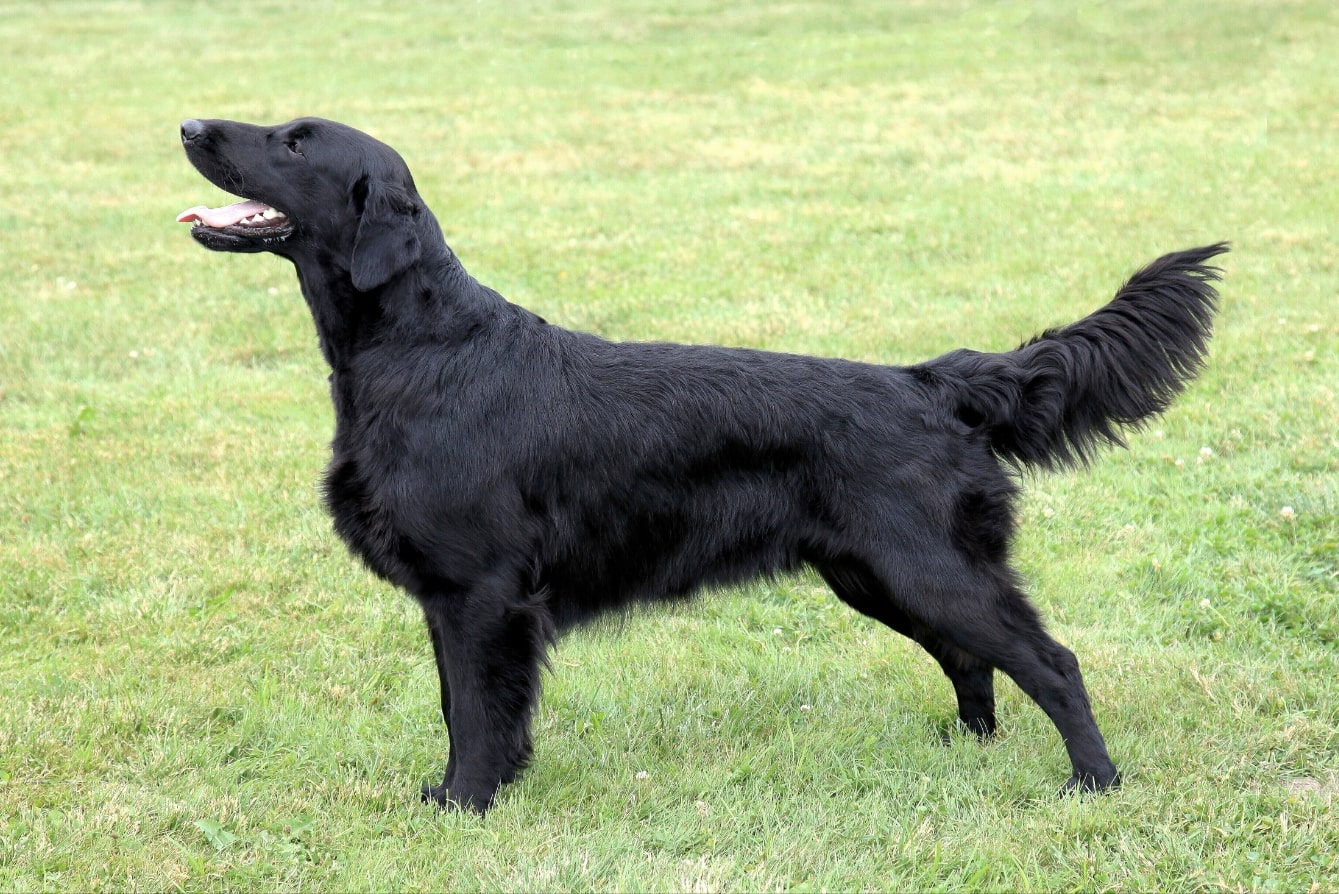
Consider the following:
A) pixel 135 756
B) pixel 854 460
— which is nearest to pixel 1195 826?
pixel 854 460

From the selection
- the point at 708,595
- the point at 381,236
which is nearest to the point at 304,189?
the point at 381,236

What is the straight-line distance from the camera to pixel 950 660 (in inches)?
169

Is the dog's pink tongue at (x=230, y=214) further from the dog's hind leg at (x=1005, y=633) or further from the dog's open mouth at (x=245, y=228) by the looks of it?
the dog's hind leg at (x=1005, y=633)

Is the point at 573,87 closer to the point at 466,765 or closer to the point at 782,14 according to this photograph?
the point at 782,14

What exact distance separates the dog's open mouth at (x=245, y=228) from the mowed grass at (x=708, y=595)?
1654 mm

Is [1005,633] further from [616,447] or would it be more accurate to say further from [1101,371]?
[616,447]

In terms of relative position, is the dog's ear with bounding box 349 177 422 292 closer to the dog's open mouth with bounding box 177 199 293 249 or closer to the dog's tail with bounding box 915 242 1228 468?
the dog's open mouth with bounding box 177 199 293 249

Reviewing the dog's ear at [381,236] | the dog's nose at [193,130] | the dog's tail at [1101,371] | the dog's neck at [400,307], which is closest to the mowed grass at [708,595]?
the dog's tail at [1101,371]

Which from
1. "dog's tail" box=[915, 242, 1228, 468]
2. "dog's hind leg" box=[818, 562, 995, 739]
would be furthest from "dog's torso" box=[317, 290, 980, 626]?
"dog's hind leg" box=[818, 562, 995, 739]

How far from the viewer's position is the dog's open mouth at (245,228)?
13.1 ft

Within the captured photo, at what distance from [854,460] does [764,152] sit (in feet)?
38.0

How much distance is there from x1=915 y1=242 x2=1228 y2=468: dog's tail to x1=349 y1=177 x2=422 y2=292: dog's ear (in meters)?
1.74

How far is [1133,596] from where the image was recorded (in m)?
5.17

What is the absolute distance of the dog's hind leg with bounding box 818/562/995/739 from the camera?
4067 millimetres
